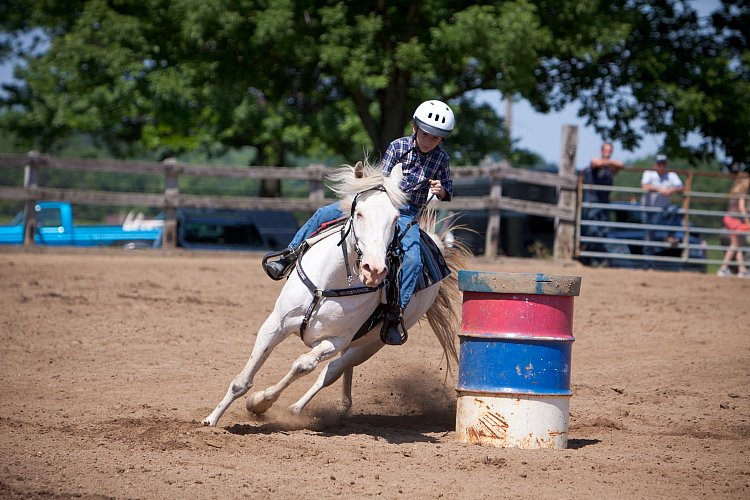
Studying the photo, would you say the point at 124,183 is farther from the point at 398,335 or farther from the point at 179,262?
the point at 398,335

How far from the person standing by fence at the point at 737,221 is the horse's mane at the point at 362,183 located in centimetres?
1201

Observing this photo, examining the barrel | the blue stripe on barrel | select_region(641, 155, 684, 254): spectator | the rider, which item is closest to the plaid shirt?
the rider

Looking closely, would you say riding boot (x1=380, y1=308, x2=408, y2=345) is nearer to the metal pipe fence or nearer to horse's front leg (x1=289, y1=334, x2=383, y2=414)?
horse's front leg (x1=289, y1=334, x2=383, y2=414)

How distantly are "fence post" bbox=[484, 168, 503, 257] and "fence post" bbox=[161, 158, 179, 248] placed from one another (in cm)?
569

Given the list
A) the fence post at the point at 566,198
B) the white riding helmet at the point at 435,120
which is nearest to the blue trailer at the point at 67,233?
the fence post at the point at 566,198

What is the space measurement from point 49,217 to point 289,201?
547cm

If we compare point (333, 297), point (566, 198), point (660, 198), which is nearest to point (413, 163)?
point (333, 297)

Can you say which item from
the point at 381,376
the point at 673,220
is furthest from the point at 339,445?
the point at 673,220

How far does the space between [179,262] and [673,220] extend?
8.99 metres

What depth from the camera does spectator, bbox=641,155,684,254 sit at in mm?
16500

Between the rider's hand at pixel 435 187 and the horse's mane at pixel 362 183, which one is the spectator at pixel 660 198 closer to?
the rider's hand at pixel 435 187

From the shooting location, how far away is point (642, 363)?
9.16 meters

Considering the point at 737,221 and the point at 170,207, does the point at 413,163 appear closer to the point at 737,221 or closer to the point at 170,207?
the point at 170,207

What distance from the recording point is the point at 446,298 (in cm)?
765
